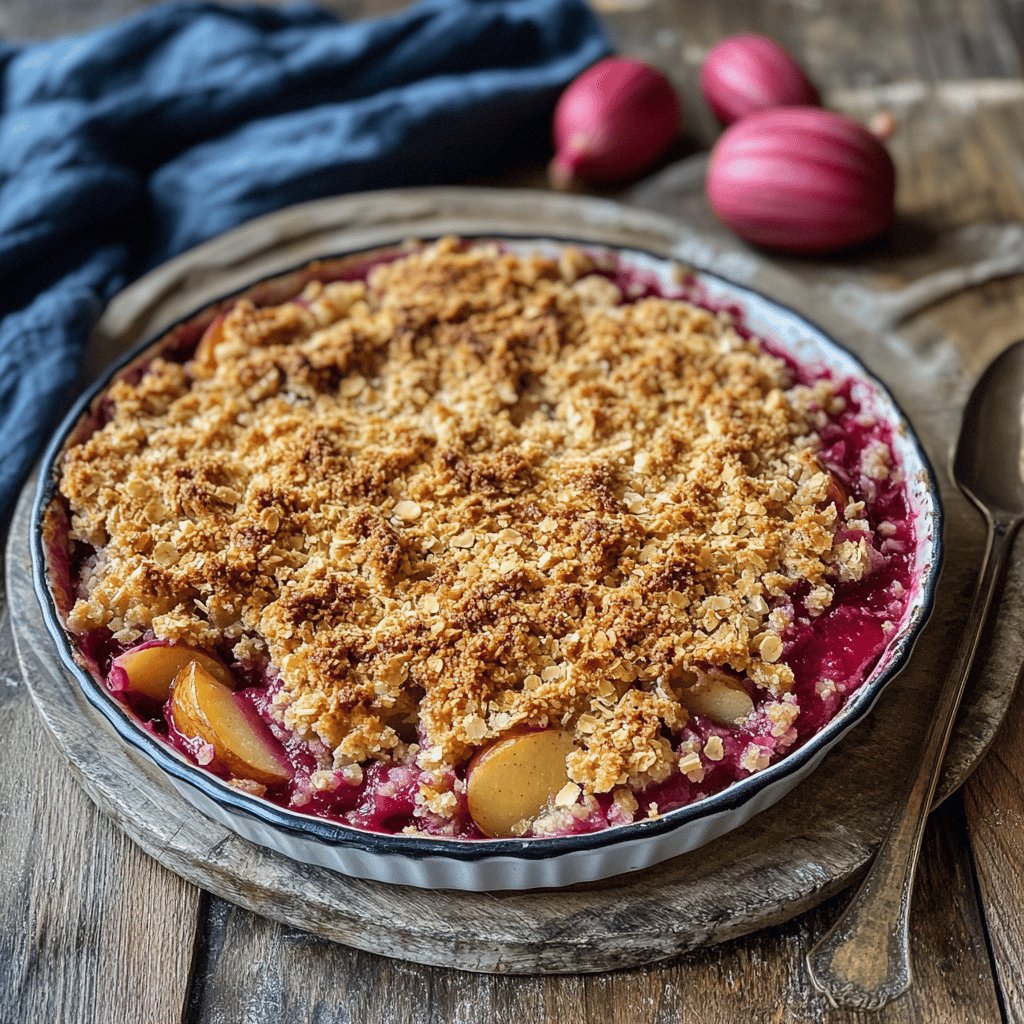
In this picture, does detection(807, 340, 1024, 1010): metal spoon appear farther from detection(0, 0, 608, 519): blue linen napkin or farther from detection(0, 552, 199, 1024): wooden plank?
detection(0, 0, 608, 519): blue linen napkin

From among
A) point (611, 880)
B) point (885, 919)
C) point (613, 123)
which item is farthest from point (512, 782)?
point (613, 123)

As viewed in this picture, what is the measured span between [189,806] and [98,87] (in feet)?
5.45

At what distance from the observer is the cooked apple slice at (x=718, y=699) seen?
4.50 feet

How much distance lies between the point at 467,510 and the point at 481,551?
0.07 metres

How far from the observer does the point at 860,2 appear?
2.85 meters

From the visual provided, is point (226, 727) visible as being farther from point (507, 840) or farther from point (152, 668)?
point (507, 840)

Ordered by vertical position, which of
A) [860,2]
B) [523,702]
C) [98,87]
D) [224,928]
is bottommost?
[860,2]

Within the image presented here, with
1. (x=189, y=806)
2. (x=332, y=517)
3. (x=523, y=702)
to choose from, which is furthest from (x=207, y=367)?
(x=523, y=702)

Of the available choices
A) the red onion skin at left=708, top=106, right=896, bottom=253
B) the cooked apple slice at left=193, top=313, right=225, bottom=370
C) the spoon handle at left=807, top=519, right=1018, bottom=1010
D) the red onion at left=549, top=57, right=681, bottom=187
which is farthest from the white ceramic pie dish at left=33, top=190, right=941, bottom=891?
the red onion at left=549, top=57, right=681, bottom=187

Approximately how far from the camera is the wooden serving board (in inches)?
52.7

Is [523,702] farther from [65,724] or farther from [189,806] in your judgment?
[65,724]

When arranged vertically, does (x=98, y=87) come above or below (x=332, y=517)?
above

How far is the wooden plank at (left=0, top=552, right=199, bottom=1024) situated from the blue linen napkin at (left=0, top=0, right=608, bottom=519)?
92 centimetres

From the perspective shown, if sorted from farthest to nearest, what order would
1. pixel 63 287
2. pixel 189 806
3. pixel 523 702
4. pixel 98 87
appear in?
pixel 98 87 < pixel 63 287 < pixel 189 806 < pixel 523 702
